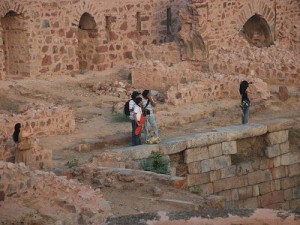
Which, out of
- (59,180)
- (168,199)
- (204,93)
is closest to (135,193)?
(168,199)

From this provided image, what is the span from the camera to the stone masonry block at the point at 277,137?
26.3 m

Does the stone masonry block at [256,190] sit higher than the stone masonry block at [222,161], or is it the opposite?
the stone masonry block at [222,161]

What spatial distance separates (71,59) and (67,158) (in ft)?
25.3

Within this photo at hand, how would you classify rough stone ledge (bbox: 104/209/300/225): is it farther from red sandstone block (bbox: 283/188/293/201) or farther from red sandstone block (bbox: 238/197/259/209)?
red sandstone block (bbox: 283/188/293/201)

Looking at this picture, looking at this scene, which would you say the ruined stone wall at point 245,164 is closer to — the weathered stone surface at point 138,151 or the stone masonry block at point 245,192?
the stone masonry block at point 245,192

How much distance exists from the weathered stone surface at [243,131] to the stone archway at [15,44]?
20.9ft

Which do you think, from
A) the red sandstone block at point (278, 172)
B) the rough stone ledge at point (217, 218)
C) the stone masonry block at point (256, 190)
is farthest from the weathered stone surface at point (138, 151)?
the rough stone ledge at point (217, 218)

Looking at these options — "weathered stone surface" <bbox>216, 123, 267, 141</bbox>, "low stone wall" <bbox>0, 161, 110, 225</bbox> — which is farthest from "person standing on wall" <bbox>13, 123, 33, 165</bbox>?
"weathered stone surface" <bbox>216, 123, 267, 141</bbox>

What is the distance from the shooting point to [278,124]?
26.4 metres

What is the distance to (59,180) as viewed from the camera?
18.7 meters

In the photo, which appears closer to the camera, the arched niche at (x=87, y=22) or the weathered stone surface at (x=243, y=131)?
the weathered stone surface at (x=243, y=131)

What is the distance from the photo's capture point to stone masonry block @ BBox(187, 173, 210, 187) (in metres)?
24.9

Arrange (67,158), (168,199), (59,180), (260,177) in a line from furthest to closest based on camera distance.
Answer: (260,177) → (67,158) → (168,199) → (59,180)

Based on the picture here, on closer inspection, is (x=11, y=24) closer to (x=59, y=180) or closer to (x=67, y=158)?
(x=67, y=158)
